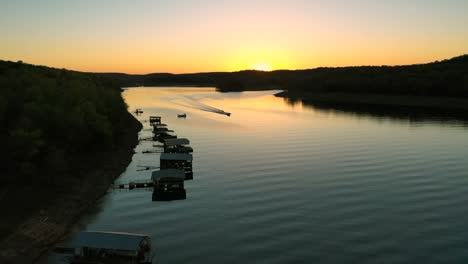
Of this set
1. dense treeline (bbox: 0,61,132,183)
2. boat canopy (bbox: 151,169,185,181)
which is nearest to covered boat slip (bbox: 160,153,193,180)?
boat canopy (bbox: 151,169,185,181)

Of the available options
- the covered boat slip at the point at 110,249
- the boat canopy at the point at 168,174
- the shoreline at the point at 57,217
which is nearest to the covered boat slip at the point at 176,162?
the shoreline at the point at 57,217

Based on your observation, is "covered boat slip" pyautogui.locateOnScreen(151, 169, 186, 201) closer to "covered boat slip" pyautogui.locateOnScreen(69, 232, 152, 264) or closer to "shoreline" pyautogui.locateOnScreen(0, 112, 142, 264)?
"shoreline" pyautogui.locateOnScreen(0, 112, 142, 264)

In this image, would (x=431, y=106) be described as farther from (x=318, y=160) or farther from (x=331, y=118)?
(x=318, y=160)

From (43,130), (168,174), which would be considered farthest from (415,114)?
(43,130)

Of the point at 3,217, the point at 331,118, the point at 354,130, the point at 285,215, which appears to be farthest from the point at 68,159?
the point at 331,118

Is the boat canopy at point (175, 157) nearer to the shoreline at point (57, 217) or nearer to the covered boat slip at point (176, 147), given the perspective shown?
the shoreline at point (57, 217)

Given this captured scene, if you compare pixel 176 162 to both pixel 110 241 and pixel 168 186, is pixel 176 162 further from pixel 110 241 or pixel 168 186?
pixel 110 241
